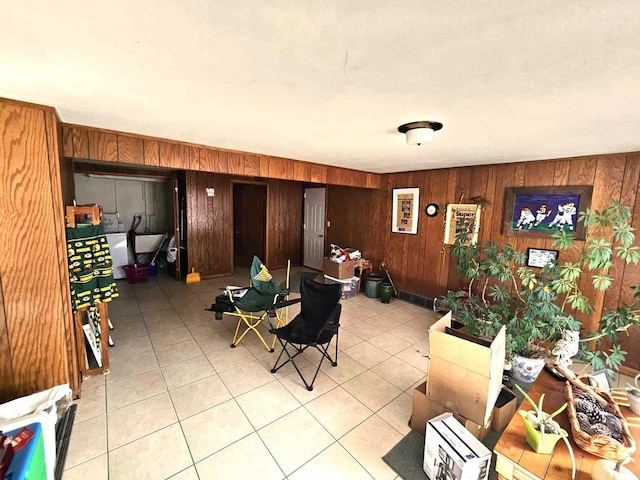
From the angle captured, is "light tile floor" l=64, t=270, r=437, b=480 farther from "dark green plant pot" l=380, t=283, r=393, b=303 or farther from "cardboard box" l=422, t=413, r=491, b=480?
"dark green plant pot" l=380, t=283, r=393, b=303

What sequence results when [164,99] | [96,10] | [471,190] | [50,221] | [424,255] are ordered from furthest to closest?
[424,255] < [471,190] < [50,221] < [164,99] < [96,10]

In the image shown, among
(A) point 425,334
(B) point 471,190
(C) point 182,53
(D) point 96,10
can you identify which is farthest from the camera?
(B) point 471,190

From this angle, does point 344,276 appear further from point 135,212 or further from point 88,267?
point 135,212

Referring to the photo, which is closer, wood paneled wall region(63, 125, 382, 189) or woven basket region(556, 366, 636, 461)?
woven basket region(556, 366, 636, 461)

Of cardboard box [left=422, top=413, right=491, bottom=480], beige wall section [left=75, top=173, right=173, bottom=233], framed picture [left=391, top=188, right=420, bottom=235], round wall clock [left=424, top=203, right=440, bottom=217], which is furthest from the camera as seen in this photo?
beige wall section [left=75, top=173, right=173, bottom=233]

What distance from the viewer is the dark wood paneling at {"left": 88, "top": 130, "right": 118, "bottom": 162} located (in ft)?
7.57

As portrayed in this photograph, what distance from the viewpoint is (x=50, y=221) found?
6.23 ft

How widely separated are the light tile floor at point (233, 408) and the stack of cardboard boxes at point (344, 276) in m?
1.25

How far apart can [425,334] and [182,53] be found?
364 centimetres

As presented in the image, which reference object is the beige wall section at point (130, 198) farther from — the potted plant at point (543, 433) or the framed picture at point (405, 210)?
the potted plant at point (543, 433)

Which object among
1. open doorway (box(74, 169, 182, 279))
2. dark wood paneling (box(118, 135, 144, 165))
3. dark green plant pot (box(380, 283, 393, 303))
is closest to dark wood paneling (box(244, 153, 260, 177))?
dark wood paneling (box(118, 135, 144, 165))

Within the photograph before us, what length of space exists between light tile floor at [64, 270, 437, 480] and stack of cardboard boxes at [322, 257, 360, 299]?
1.25m

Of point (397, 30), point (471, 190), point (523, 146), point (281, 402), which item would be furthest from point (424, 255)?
point (397, 30)

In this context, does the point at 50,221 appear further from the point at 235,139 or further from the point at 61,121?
the point at 235,139
